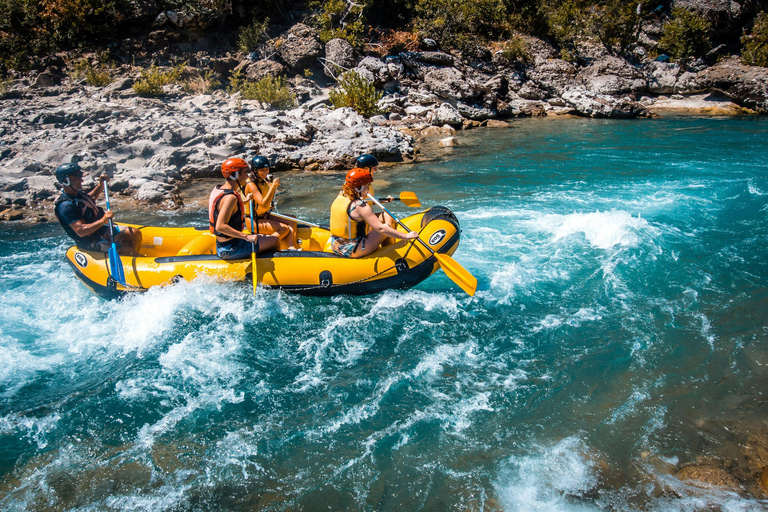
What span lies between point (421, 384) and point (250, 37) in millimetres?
16569

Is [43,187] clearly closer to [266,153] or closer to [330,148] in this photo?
[266,153]

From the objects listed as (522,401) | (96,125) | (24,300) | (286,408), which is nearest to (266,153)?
(96,125)

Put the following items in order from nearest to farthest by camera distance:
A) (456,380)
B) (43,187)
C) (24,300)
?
1. (456,380)
2. (24,300)
3. (43,187)

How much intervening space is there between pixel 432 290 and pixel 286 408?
2.45 m

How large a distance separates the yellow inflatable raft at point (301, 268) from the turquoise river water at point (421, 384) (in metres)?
0.18

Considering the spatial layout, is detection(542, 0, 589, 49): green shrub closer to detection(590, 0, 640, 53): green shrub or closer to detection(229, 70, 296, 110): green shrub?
detection(590, 0, 640, 53): green shrub

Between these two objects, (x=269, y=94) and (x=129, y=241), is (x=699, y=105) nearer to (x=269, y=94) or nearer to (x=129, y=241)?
(x=269, y=94)

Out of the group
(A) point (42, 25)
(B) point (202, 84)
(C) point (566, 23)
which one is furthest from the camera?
(C) point (566, 23)

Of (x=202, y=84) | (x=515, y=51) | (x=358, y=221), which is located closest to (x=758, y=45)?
(x=515, y=51)

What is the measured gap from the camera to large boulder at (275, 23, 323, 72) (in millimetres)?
16562

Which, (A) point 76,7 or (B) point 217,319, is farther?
(A) point 76,7

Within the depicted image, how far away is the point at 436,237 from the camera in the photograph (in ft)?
16.6

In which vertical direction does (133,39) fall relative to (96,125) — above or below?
above

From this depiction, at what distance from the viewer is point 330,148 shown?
34.9ft
